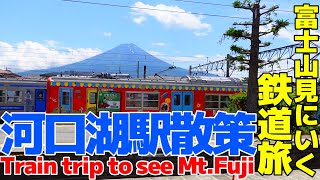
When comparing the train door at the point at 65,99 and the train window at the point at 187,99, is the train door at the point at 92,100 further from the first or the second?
the train window at the point at 187,99

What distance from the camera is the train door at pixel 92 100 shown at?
23281mm

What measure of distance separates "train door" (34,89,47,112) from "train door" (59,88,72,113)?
3.53 feet

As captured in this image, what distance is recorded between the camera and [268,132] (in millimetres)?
8695

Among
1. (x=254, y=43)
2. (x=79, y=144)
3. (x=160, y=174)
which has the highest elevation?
(x=254, y=43)

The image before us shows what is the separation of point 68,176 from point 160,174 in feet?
7.08

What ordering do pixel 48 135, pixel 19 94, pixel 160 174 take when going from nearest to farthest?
pixel 48 135 < pixel 160 174 < pixel 19 94

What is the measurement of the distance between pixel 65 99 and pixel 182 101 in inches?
281

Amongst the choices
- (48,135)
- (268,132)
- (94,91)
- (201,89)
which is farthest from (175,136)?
(201,89)

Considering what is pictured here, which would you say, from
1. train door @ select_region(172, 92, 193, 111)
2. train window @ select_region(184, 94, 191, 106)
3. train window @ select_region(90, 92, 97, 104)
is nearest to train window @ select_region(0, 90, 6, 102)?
train window @ select_region(90, 92, 97, 104)

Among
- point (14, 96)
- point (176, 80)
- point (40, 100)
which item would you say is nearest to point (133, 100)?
point (176, 80)

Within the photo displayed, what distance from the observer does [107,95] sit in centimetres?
2353

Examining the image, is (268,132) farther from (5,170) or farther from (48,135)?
(5,170)

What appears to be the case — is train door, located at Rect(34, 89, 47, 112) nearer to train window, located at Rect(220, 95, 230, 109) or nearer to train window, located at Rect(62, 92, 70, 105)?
train window, located at Rect(62, 92, 70, 105)

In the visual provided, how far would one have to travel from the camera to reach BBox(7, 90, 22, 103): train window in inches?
888
